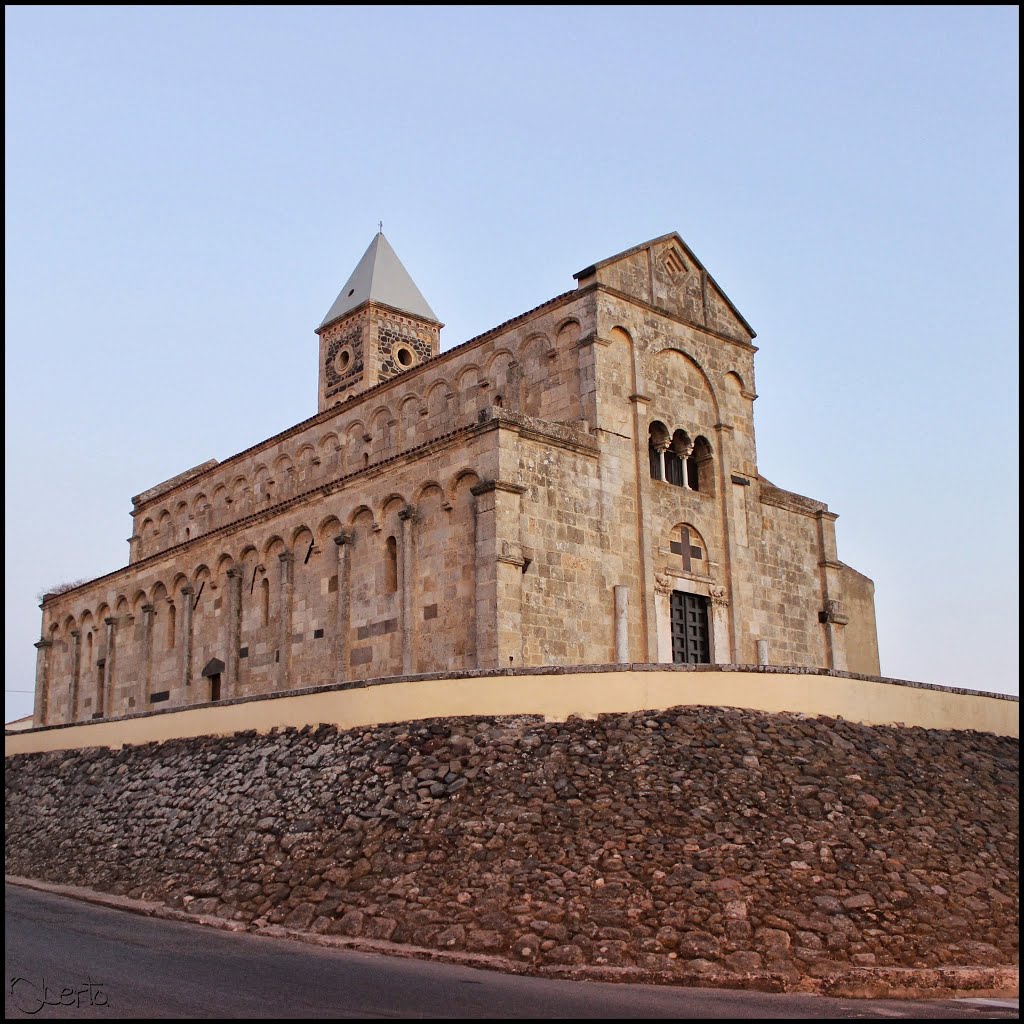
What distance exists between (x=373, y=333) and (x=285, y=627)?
1957 centimetres

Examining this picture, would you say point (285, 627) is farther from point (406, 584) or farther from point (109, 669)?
point (109, 669)

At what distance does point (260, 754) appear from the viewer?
62.4 ft

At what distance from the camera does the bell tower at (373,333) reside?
Answer: 45438 mm

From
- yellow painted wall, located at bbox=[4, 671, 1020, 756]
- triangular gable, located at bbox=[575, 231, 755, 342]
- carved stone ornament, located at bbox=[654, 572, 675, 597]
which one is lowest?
yellow painted wall, located at bbox=[4, 671, 1020, 756]

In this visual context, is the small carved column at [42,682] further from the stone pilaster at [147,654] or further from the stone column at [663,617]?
the stone column at [663,617]

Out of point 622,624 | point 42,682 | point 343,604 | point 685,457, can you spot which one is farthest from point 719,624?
point 42,682

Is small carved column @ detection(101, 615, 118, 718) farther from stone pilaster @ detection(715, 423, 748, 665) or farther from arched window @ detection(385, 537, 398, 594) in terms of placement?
stone pilaster @ detection(715, 423, 748, 665)

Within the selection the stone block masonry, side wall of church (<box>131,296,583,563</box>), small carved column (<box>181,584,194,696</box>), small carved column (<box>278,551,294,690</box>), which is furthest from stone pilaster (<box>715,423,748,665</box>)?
small carved column (<box>181,584,194,696</box>)

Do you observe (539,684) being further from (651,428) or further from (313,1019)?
(651,428)

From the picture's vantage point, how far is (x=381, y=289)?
153ft

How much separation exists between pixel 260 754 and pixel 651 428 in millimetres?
13236

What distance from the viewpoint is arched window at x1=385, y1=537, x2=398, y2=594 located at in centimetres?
2597

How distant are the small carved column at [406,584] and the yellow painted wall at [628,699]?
16.8 feet

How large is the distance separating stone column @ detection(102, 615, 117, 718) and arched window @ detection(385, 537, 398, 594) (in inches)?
529
